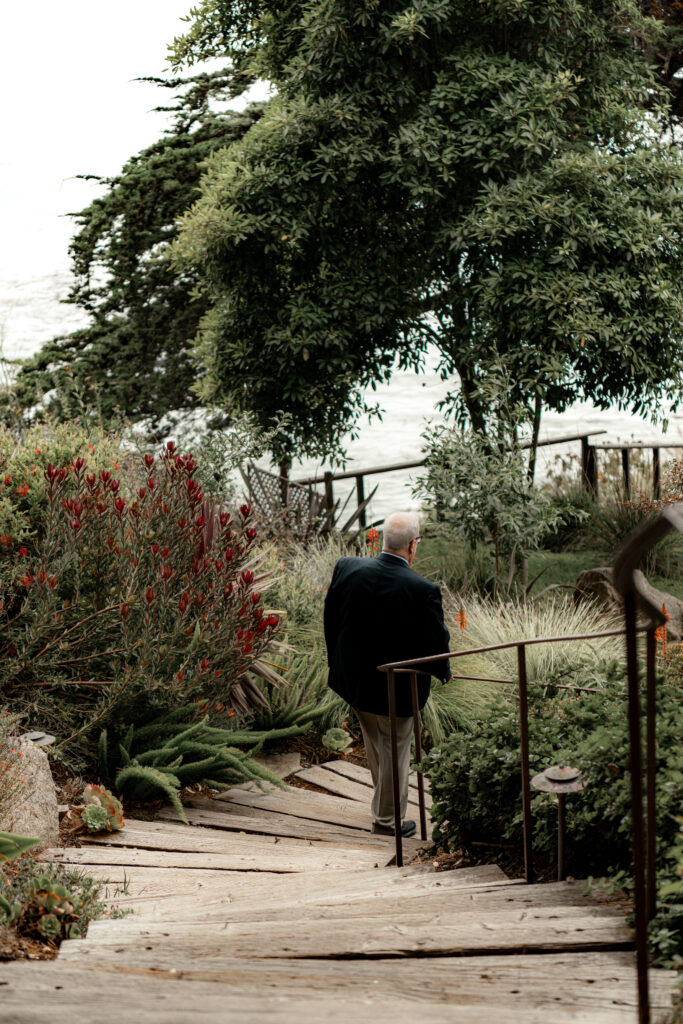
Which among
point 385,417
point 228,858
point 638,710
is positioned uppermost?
point 385,417

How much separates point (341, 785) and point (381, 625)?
5.46 feet

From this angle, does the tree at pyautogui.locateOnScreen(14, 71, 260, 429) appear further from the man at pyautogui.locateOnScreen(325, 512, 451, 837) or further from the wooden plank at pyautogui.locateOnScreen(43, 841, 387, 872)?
the wooden plank at pyautogui.locateOnScreen(43, 841, 387, 872)

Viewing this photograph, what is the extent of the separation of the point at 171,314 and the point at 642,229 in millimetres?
7863

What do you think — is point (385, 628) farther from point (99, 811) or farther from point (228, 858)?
point (99, 811)

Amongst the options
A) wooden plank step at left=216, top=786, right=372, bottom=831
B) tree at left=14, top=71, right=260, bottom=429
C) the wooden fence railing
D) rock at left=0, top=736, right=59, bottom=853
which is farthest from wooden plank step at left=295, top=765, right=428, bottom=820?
tree at left=14, top=71, right=260, bottom=429

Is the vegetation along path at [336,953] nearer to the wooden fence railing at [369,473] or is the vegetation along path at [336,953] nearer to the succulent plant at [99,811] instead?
the succulent plant at [99,811]

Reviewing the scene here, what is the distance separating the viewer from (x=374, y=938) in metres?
2.49

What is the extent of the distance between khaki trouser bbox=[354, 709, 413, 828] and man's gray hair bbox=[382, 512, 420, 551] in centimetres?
92

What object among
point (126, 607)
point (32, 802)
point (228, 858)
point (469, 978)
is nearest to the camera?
point (469, 978)

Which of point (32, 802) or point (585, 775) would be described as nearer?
point (585, 775)

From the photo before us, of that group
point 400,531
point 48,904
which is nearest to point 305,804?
point 400,531

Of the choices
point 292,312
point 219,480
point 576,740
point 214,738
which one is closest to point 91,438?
point 219,480

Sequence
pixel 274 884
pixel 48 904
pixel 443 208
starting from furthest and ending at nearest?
1. pixel 443 208
2. pixel 274 884
3. pixel 48 904

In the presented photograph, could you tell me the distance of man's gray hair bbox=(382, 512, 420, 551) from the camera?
493 cm
